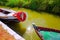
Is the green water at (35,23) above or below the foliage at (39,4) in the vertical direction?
below

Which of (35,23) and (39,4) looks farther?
(39,4)

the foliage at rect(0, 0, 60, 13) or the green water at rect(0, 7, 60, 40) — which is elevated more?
the foliage at rect(0, 0, 60, 13)

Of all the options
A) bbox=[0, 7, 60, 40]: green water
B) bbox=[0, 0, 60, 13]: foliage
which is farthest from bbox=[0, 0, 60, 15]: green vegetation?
bbox=[0, 7, 60, 40]: green water

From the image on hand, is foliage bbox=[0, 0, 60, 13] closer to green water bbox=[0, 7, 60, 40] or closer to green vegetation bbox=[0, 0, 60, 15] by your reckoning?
green vegetation bbox=[0, 0, 60, 15]

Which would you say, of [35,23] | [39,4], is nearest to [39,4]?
[39,4]

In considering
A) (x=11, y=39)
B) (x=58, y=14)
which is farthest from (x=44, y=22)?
(x=11, y=39)

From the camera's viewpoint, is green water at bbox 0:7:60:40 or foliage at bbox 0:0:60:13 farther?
foliage at bbox 0:0:60:13

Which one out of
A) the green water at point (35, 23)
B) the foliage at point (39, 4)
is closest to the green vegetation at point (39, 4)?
the foliage at point (39, 4)

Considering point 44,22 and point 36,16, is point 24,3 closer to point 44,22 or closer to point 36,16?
point 36,16

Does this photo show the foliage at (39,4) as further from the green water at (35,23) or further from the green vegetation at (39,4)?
the green water at (35,23)

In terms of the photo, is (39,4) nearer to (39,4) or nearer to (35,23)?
(39,4)

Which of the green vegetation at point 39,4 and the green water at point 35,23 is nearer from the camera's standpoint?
the green water at point 35,23

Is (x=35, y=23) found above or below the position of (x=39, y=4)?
below

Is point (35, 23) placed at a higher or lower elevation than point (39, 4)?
lower
